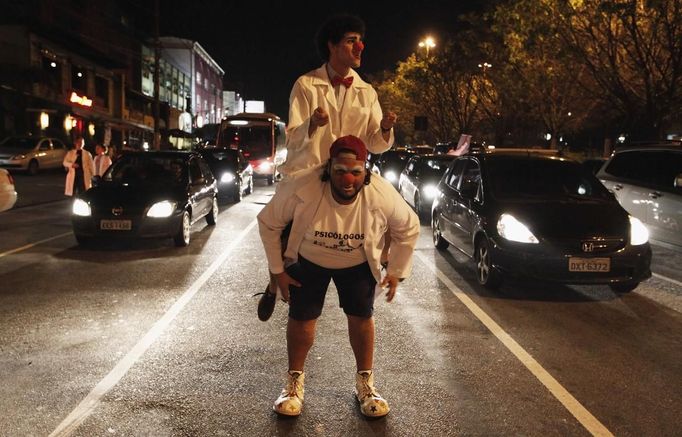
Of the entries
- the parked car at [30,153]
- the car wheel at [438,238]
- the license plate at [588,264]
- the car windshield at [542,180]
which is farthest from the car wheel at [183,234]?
the parked car at [30,153]

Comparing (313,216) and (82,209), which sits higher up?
(313,216)

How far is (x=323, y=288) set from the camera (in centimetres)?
360

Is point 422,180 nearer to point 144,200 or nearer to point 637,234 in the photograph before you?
point 144,200

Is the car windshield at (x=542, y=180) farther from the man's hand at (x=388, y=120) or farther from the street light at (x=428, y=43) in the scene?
the street light at (x=428, y=43)

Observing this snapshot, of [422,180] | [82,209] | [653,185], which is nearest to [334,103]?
[82,209]

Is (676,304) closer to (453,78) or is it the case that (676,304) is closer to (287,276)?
(287,276)

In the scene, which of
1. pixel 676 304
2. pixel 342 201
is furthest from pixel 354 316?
pixel 676 304

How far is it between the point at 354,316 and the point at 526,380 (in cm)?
148

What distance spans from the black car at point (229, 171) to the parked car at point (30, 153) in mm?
10532

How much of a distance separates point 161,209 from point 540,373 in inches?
256

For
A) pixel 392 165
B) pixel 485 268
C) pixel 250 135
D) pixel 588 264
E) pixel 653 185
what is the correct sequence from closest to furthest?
pixel 588 264 → pixel 485 268 → pixel 653 185 → pixel 392 165 → pixel 250 135

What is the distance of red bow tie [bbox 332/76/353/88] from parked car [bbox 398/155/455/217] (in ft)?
33.6

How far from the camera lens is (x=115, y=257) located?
8820mm

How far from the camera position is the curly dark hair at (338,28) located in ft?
11.6
